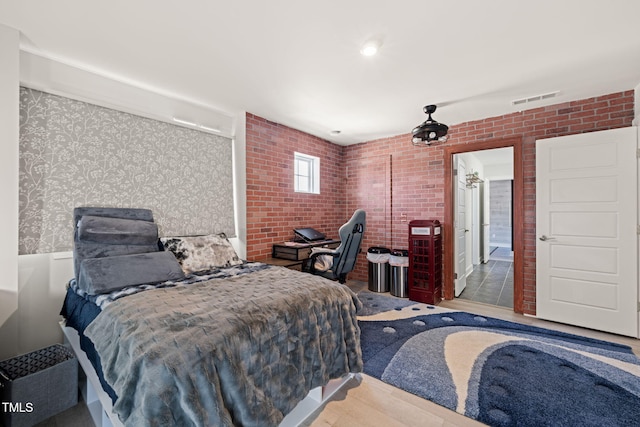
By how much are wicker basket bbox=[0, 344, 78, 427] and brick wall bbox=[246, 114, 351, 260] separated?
2.00m

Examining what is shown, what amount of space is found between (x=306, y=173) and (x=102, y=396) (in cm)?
373

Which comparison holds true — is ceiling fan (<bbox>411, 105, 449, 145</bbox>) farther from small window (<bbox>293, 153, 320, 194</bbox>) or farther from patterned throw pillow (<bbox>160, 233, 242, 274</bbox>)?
patterned throw pillow (<bbox>160, 233, 242, 274</bbox>)

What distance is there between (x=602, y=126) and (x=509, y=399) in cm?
318

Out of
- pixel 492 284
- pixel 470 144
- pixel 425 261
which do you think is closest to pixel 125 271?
pixel 425 261

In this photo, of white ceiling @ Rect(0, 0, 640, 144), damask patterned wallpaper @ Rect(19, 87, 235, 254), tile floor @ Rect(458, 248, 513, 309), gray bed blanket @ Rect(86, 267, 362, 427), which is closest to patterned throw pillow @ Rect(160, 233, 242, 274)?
damask patterned wallpaper @ Rect(19, 87, 235, 254)

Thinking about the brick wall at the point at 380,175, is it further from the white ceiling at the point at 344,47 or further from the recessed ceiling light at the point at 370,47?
the recessed ceiling light at the point at 370,47

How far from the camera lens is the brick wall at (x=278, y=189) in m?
3.66

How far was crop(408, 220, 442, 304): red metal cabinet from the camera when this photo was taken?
3.82 metres

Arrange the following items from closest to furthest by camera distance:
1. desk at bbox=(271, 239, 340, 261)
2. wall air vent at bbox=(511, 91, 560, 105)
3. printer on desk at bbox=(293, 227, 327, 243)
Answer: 1. wall air vent at bbox=(511, 91, 560, 105)
2. desk at bbox=(271, 239, 340, 261)
3. printer on desk at bbox=(293, 227, 327, 243)

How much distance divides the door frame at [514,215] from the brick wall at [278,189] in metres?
1.97

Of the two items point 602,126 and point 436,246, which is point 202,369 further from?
point 602,126

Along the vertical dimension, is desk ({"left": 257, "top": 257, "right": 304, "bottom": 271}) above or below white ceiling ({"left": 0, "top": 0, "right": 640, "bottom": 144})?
below

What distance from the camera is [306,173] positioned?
469 centimetres

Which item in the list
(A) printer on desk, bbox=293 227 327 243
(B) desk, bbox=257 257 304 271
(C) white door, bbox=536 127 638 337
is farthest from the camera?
(A) printer on desk, bbox=293 227 327 243
